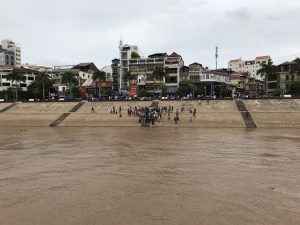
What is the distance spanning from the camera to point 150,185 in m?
18.3

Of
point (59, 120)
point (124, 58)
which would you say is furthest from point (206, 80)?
point (59, 120)

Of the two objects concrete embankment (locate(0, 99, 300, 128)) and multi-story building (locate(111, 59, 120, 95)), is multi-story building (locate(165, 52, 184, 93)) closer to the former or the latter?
multi-story building (locate(111, 59, 120, 95))

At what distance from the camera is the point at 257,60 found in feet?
→ 552

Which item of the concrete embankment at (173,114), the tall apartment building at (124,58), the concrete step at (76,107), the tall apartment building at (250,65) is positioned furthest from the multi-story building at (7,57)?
the tall apartment building at (250,65)

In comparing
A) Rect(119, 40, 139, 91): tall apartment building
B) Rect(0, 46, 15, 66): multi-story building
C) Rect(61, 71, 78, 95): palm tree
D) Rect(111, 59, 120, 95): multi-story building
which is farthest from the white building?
Rect(0, 46, 15, 66): multi-story building

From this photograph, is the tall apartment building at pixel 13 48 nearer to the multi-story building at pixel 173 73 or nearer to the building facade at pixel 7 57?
the building facade at pixel 7 57

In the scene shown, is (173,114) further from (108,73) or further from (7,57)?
(7,57)

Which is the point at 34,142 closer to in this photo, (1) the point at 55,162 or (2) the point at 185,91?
(1) the point at 55,162

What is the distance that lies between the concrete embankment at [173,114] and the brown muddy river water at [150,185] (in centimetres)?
2468

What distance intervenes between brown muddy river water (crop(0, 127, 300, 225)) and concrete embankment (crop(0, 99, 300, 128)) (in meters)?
24.7

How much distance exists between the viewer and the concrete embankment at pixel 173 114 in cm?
5641

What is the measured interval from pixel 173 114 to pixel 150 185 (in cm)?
4492

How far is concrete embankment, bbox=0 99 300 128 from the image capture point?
56406 millimetres

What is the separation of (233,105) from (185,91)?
104 feet
